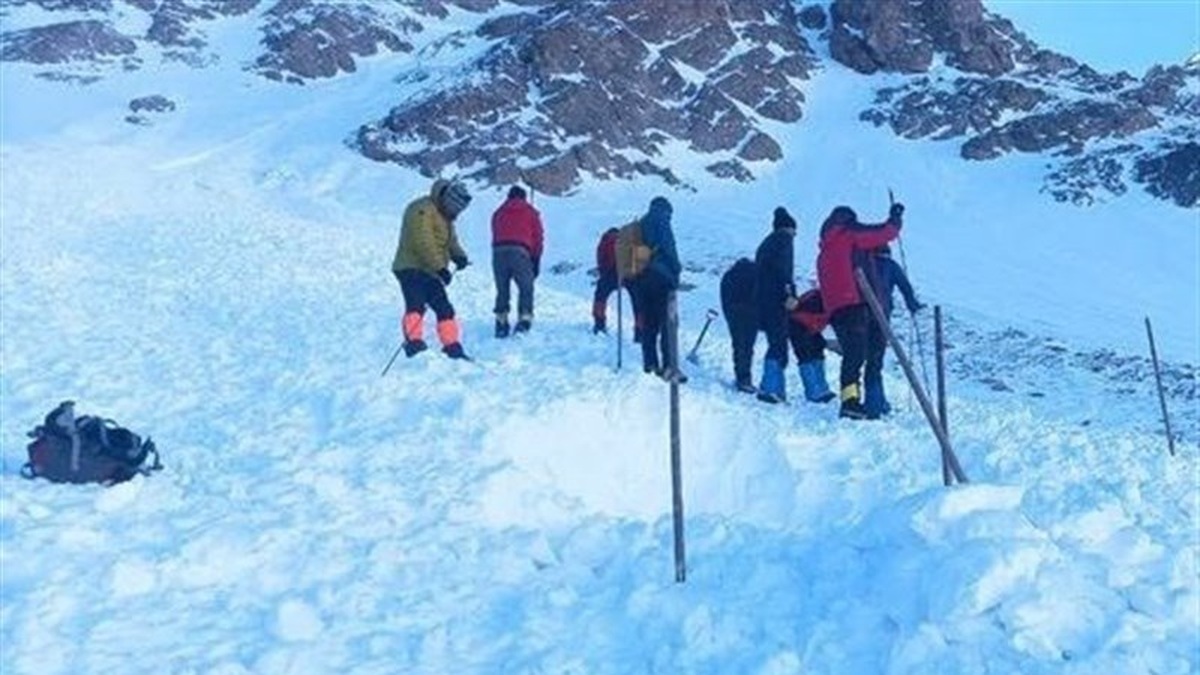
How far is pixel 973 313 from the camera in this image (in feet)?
132

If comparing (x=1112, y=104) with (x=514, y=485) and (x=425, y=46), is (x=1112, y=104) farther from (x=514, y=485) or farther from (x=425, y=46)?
(x=514, y=485)

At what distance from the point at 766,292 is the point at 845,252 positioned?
4.48 ft

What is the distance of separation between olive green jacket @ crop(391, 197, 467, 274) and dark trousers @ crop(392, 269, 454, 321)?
2.9 inches

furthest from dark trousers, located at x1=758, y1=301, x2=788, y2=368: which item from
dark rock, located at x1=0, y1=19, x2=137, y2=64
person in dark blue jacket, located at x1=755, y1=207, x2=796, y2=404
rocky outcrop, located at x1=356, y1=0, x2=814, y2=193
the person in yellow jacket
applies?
dark rock, located at x1=0, y1=19, x2=137, y2=64

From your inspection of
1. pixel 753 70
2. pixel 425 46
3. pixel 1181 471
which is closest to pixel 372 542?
Answer: pixel 1181 471

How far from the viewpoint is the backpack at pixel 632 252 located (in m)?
13.4

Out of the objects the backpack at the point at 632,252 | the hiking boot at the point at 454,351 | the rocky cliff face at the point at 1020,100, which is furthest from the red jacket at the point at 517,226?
the rocky cliff face at the point at 1020,100

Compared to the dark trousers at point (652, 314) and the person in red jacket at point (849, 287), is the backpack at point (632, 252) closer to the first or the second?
the dark trousers at point (652, 314)

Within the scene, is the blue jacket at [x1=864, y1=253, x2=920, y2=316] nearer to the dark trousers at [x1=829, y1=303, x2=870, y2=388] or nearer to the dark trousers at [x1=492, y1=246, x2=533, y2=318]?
the dark trousers at [x1=829, y1=303, x2=870, y2=388]

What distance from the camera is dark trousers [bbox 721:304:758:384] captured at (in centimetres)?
1314

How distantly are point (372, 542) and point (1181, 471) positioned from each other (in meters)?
6.22

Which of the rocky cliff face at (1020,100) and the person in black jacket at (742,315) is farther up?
the rocky cliff face at (1020,100)

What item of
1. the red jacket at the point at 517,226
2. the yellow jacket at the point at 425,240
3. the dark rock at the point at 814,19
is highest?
the dark rock at the point at 814,19

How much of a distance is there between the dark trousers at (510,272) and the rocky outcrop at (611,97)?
136 feet
